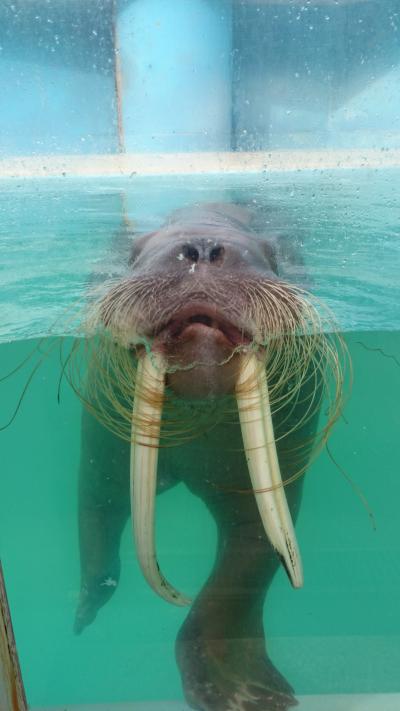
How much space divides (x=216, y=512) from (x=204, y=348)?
1526mm

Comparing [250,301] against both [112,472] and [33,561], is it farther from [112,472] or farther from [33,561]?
[33,561]

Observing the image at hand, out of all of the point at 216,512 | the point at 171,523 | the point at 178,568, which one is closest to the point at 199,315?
the point at 216,512

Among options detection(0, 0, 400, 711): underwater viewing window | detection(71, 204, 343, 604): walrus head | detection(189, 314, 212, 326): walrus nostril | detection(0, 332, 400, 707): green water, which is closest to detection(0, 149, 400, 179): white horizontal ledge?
detection(0, 0, 400, 711): underwater viewing window

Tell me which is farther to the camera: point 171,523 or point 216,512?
point 171,523

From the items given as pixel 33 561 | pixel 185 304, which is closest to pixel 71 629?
pixel 33 561

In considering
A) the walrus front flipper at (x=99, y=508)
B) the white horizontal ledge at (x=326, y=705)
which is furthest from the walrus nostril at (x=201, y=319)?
the white horizontal ledge at (x=326, y=705)

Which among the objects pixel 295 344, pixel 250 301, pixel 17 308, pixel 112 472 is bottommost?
pixel 112 472

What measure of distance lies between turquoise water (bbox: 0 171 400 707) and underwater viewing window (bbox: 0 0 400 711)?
0.08 ft

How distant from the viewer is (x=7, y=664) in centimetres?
158

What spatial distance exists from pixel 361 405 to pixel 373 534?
2128mm

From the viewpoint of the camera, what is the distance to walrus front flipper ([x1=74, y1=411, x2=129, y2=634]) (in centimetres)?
363

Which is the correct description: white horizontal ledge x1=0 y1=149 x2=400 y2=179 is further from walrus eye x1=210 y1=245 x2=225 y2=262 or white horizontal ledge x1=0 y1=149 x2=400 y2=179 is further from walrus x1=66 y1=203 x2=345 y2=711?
walrus eye x1=210 y1=245 x2=225 y2=262

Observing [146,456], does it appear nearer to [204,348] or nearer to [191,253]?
[204,348]

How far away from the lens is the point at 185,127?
3570 mm
